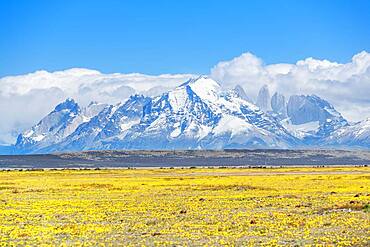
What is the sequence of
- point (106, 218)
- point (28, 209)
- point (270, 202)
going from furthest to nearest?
point (270, 202) < point (28, 209) < point (106, 218)

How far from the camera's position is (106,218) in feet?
137

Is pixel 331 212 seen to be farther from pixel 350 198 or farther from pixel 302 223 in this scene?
pixel 350 198

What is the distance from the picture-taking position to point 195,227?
36.4 metres

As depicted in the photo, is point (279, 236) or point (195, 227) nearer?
point (279, 236)

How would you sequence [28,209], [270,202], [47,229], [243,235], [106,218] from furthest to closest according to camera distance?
[270,202]
[28,209]
[106,218]
[47,229]
[243,235]

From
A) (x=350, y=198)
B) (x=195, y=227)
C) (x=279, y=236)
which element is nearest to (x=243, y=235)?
(x=279, y=236)

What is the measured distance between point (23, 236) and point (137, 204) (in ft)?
68.1

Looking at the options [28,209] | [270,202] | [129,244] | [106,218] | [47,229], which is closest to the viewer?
[129,244]

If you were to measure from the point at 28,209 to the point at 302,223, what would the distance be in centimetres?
2260

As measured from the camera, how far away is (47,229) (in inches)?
1420

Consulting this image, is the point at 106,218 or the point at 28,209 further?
the point at 28,209

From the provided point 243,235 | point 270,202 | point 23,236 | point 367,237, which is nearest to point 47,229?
point 23,236

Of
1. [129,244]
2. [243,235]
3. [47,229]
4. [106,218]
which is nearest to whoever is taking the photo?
[129,244]

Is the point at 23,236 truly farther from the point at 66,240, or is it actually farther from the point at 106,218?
the point at 106,218
